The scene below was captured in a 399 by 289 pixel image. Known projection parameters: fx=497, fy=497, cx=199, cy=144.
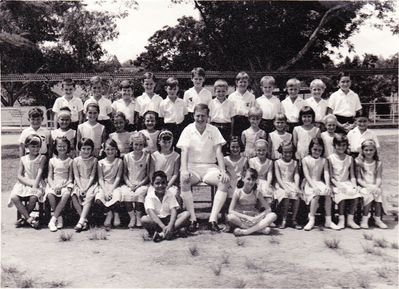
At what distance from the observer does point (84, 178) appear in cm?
678

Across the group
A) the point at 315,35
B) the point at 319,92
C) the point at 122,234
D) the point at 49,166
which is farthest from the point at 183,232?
the point at 315,35

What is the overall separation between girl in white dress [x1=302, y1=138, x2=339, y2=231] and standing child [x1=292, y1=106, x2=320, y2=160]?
177mm

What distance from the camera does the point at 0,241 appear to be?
582 centimetres

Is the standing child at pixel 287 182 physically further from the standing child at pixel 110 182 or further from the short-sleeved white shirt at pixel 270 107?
the standing child at pixel 110 182

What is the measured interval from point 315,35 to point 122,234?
2032 cm

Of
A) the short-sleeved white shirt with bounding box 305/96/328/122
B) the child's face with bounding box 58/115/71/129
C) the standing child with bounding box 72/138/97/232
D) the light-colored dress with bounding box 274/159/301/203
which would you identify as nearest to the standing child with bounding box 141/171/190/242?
the standing child with bounding box 72/138/97/232

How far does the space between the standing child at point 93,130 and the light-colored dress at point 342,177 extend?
327 cm

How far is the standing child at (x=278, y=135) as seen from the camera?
6922mm

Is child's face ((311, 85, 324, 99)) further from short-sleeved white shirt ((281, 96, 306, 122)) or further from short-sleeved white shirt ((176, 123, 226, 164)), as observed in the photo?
short-sleeved white shirt ((176, 123, 226, 164))

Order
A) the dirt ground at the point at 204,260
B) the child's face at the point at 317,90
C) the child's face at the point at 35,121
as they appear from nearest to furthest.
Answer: the dirt ground at the point at 204,260
the child's face at the point at 35,121
the child's face at the point at 317,90

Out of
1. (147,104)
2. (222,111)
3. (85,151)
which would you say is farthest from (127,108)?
(222,111)

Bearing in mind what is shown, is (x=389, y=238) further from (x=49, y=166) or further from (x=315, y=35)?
(x=315, y=35)

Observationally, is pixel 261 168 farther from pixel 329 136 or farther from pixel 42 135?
pixel 42 135

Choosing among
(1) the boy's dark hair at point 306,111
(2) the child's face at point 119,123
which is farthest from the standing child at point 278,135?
(2) the child's face at point 119,123
